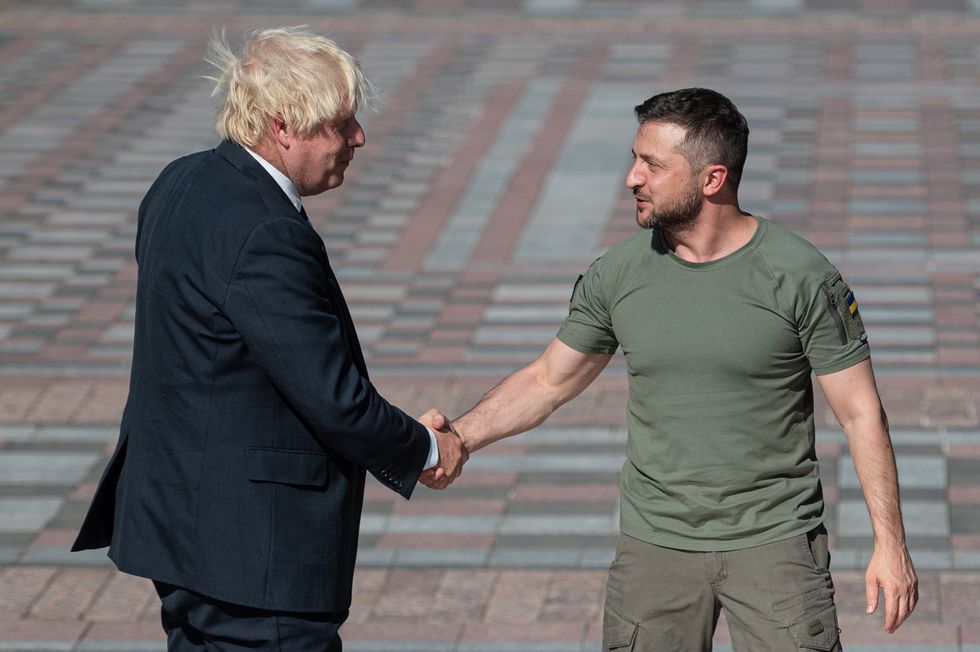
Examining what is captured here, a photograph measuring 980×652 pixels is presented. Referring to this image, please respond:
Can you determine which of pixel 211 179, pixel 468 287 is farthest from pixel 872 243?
pixel 211 179

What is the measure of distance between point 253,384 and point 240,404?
1.9 inches

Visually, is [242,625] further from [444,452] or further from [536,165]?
[536,165]

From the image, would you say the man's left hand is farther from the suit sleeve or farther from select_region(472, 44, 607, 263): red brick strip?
select_region(472, 44, 607, 263): red brick strip

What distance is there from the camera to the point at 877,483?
11.2 feet

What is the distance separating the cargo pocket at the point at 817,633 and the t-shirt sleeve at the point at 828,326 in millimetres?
534

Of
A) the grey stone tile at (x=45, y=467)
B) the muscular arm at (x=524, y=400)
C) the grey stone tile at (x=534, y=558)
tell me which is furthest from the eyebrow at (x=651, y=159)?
the grey stone tile at (x=45, y=467)

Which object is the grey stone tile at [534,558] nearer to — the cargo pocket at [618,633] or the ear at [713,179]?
the cargo pocket at [618,633]

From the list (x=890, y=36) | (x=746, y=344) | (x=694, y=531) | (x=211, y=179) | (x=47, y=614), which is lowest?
(x=890, y=36)

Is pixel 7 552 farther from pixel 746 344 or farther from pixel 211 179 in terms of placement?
pixel 746 344

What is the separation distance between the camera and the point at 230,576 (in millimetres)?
3219

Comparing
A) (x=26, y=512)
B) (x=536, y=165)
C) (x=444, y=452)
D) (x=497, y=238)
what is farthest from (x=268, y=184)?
(x=536, y=165)

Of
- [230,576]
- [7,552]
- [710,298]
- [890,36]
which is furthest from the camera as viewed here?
[890,36]

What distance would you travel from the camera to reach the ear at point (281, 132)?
3.25 meters

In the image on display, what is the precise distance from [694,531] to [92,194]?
8.04 m
